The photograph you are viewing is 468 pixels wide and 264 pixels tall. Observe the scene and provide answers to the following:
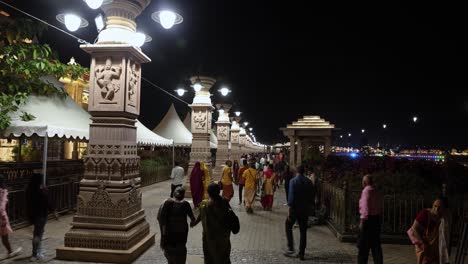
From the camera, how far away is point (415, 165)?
11688mm

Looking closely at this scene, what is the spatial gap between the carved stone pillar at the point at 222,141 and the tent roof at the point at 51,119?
26.0 feet

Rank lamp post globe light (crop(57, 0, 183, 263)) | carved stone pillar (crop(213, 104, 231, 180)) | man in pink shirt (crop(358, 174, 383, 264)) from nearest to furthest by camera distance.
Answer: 1. man in pink shirt (crop(358, 174, 383, 264))
2. lamp post globe light (crop(57, 0, 183, 263))
3. carved stone pillar (crop(213, 104, 231, 180))

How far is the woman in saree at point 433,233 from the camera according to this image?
546cm

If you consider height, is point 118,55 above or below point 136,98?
above

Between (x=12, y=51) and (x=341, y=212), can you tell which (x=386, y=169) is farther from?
(x=12, y=51)

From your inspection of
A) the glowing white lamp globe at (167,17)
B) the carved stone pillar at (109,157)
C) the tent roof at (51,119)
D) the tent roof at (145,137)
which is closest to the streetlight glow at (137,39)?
the carved stone pillar at (109,157)

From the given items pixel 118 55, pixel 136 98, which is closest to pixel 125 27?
pixel 118 55

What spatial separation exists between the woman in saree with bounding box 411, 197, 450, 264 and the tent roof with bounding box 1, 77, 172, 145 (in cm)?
868

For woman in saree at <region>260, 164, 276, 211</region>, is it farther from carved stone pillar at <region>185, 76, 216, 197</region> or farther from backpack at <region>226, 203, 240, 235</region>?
backpack at <region>226, 203, 240, 235</region>

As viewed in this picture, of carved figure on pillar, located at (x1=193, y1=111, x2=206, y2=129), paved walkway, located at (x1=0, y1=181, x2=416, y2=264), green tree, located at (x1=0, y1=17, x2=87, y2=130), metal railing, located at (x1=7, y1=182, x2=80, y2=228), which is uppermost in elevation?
green tree, located at (x1=0, y1=17, x2=87, y2=130)

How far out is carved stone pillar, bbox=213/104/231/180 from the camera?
1895 cm

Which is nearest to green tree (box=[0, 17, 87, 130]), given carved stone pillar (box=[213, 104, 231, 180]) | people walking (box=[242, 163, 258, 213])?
people walking (box=[242, 163, 258, 213])

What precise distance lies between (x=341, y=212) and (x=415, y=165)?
407 centimetres

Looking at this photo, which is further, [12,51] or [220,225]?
[12,51]
